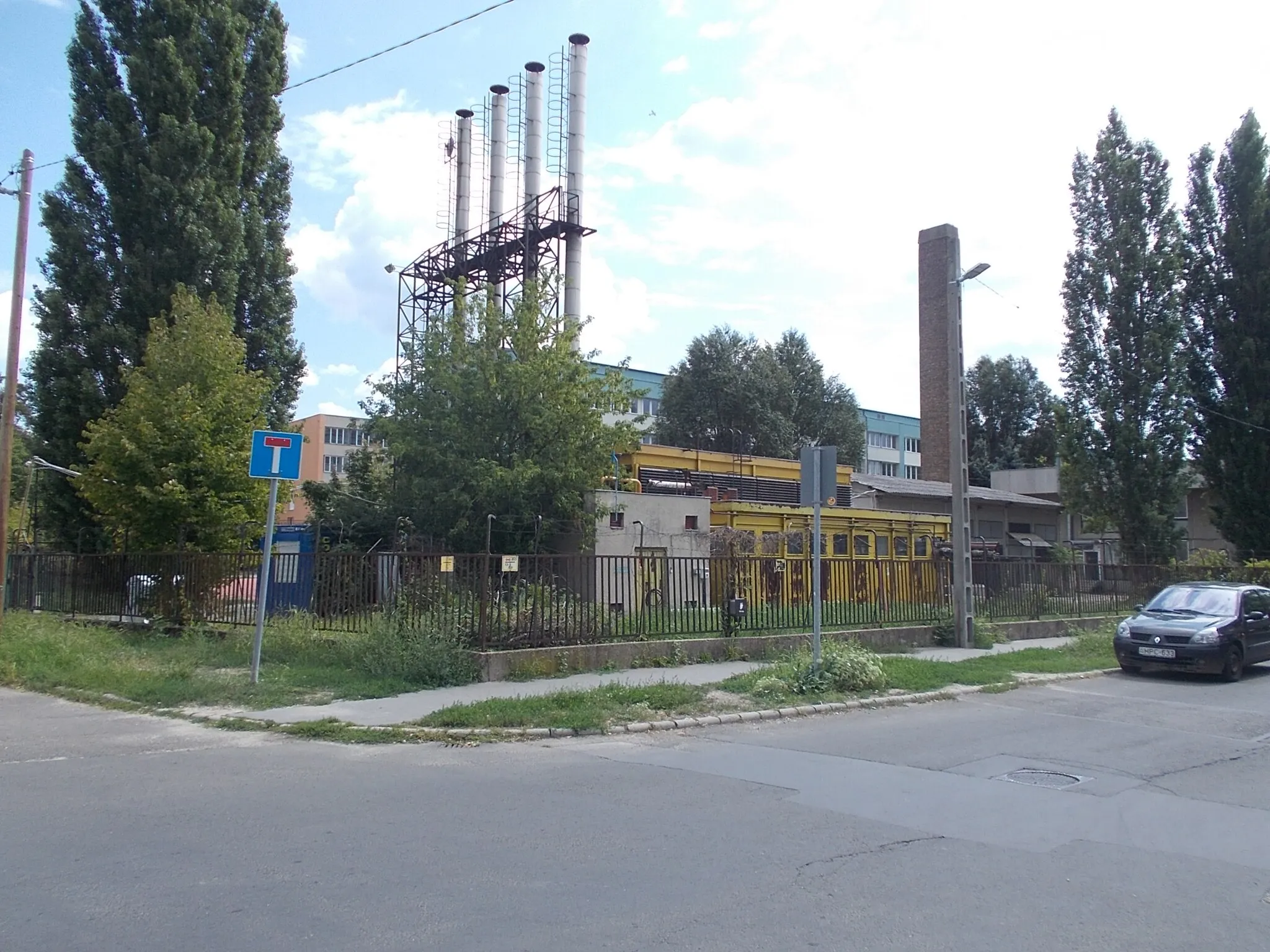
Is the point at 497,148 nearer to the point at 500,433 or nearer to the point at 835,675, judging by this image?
the point at 500,433

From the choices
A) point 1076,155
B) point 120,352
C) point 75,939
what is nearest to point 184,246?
point 120,352

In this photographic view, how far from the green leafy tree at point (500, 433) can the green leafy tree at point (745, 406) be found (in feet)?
104

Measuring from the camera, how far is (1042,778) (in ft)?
27.8

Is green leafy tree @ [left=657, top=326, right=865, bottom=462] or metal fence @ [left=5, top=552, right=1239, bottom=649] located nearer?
metal fence @ [left=5, top=552, right=1239, bottom=649]

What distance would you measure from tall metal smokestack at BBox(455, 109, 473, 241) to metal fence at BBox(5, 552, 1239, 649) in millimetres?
23910

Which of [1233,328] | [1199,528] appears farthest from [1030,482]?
[1233,328]

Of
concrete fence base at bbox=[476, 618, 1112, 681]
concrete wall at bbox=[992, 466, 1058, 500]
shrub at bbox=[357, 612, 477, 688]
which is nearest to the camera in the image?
shrub at bbox=[357, 612, 477, 688]

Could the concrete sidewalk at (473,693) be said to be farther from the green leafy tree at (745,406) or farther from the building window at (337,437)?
the building window at (337,437)

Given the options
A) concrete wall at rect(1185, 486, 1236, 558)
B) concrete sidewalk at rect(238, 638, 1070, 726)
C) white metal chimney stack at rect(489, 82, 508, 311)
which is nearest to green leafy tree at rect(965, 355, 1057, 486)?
concrete wall at rect(1185, 486, 1236, 558)

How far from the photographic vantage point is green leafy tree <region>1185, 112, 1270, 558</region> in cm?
3781

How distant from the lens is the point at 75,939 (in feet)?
14.7

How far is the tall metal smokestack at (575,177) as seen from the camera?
35.1 meters

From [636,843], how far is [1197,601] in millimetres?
14565

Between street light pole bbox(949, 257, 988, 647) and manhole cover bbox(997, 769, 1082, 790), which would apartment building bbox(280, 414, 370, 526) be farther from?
manhole cover bbox(997, 769, 1082, 790)
